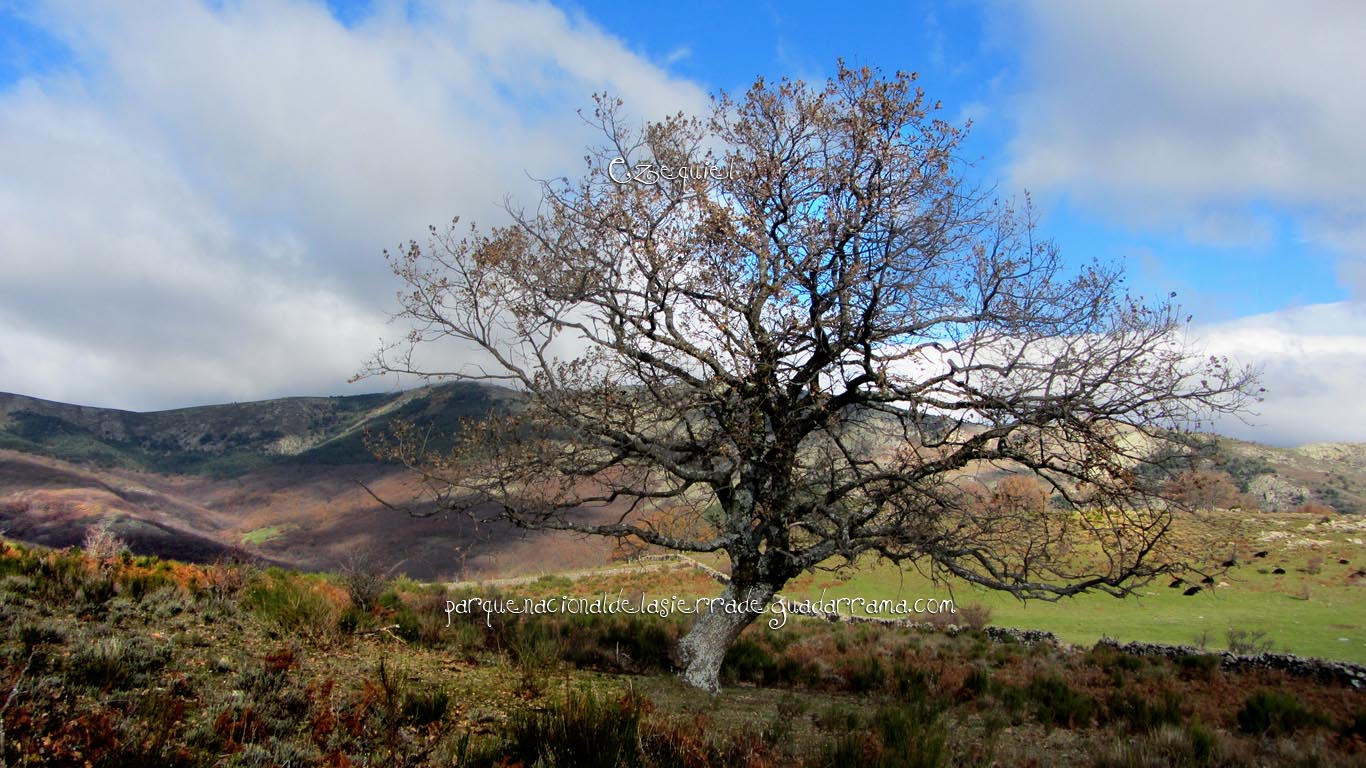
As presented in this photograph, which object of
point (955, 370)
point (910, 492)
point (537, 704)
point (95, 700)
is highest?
point (955, 370)

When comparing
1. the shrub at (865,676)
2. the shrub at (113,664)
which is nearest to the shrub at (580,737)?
the shrub at (113,664)

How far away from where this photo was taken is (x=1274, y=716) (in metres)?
9.71

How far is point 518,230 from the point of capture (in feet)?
36.1

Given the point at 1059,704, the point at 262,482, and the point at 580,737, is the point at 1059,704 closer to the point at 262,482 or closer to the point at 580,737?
the point at 580,737

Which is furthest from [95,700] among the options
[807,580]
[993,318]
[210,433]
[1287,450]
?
[1287,450]

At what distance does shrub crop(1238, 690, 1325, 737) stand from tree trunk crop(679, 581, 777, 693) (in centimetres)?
694

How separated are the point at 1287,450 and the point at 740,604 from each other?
127 meters

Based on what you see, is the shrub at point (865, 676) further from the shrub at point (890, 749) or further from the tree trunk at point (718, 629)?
the shrub at point (890, 749)

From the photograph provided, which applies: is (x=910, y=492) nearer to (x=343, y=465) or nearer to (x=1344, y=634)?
(x=1344, y=634)

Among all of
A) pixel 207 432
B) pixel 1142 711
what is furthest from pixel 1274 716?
pixel 207 432

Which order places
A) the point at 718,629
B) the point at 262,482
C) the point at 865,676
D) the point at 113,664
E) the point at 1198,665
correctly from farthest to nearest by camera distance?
the point at 262,482
the point at 1198,665
the point at 865,676
the point at 718,629
the point at 113,664

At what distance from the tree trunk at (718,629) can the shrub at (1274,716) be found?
22.8 ft

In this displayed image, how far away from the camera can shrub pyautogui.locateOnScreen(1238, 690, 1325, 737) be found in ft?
31.1

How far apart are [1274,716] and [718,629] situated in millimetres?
7986
